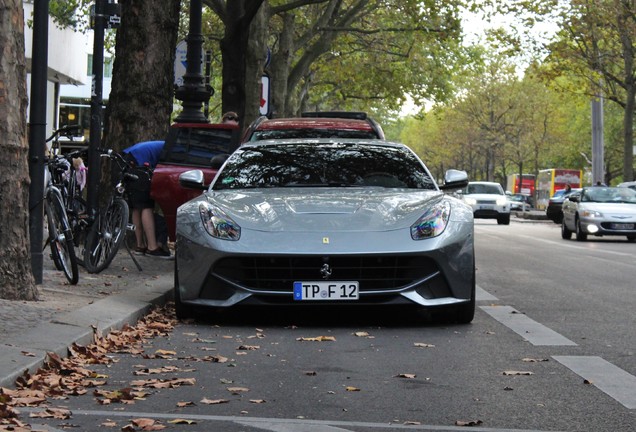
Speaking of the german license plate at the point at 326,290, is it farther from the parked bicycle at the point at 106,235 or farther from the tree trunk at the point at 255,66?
the tree trunk at the point at 255,66

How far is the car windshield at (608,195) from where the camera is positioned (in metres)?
32.2

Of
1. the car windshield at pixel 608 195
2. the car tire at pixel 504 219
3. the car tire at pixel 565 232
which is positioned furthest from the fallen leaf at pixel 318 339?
the car tire at pixel 504 219

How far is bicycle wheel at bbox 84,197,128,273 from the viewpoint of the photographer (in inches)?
507

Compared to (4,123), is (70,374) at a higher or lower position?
lower

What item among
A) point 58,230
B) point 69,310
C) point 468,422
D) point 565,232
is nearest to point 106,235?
point 58,230

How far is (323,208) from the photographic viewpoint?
31.6 ft

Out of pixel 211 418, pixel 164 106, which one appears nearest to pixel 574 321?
pixel 211 418

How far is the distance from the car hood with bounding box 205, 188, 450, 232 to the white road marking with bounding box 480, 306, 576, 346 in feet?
3.59

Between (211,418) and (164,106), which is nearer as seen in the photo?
(211,418)

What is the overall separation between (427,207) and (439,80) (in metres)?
49.2

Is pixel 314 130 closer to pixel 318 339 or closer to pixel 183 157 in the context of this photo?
pixel 183 157

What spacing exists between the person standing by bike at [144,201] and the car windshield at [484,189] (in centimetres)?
3843

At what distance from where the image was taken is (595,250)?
24562mm

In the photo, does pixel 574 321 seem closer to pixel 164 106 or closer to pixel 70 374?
pixel 70 374
